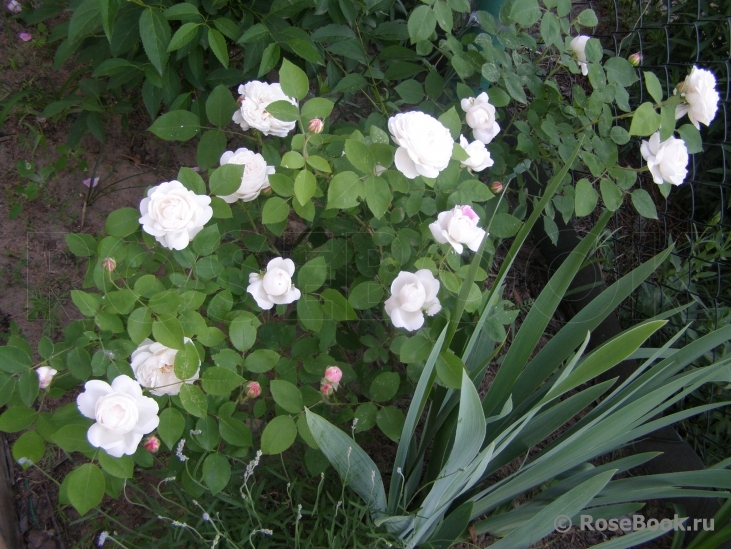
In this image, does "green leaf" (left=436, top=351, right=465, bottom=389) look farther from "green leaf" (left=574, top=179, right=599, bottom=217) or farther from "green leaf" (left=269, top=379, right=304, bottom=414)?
"green leaf" (left=574, top=179, right=599, bottom=217)

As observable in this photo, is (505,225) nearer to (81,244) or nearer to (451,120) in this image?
(451,120)

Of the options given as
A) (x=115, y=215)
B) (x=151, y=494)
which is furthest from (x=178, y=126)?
(x=151, y=494)

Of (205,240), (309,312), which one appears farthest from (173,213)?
(309,312)

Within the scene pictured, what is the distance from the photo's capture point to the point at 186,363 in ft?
3.05

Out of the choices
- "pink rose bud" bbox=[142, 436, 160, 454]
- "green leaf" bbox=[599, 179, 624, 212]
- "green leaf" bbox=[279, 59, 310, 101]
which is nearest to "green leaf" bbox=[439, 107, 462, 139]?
"green leaf" bbox=[279, 59, 310, 101]

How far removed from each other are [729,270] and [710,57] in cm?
75

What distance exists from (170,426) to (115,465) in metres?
0.11

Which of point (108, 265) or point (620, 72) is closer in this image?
point (108, 265)

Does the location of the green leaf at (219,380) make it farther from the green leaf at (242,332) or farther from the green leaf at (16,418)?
the green leaf at (16,418)

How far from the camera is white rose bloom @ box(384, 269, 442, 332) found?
37.5 inches

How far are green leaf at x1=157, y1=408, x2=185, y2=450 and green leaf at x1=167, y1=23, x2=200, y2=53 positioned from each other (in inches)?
30.7

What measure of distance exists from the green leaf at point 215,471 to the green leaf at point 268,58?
0.82 meters

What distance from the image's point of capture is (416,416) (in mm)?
1026

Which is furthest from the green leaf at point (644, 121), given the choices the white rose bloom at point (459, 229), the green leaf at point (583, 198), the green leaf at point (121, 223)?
the green leaf at point (121, 223)
